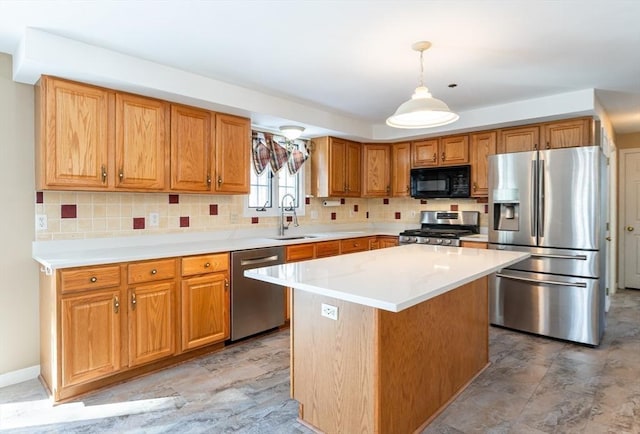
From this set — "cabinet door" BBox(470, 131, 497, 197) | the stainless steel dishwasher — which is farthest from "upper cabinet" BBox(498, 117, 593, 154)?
the stainless steel dishwasher

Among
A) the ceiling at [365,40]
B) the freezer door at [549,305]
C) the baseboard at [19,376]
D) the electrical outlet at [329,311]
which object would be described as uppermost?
the ceiling at [365,40]

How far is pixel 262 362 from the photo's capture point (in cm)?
296

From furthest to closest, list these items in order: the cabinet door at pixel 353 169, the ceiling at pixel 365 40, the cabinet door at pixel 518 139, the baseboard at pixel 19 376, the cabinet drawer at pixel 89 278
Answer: the cabinet door at pixel 353 169
the cabinet door at pixel 518 139
the baseboard at pixel 19 376
the cabinet drawer at pixel 89 278
the ceiling at pixel 365 40

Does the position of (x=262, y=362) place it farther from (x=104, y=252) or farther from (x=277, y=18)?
(x=277, y=18)

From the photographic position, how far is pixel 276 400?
240cm

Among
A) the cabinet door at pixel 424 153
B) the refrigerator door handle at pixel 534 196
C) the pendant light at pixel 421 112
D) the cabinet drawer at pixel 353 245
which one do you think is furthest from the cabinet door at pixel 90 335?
the cabinet door at pixel 424 153

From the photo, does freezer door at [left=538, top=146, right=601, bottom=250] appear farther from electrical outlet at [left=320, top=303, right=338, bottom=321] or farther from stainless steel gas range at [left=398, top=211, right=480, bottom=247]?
electrical outlet at [left=320, top=303, right=338, bottom=321]

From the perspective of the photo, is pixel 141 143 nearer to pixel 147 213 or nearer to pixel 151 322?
pixel 147 213

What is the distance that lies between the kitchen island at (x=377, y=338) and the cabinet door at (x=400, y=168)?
105 inches

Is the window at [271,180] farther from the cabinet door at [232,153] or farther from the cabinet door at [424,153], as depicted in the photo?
the cabinet door at [424,153]

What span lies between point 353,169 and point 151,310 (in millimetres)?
3151

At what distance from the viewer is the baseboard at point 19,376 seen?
2.58 meters

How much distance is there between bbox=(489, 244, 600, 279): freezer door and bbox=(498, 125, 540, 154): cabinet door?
114cm

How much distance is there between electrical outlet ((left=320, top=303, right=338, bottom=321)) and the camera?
1.89 m
